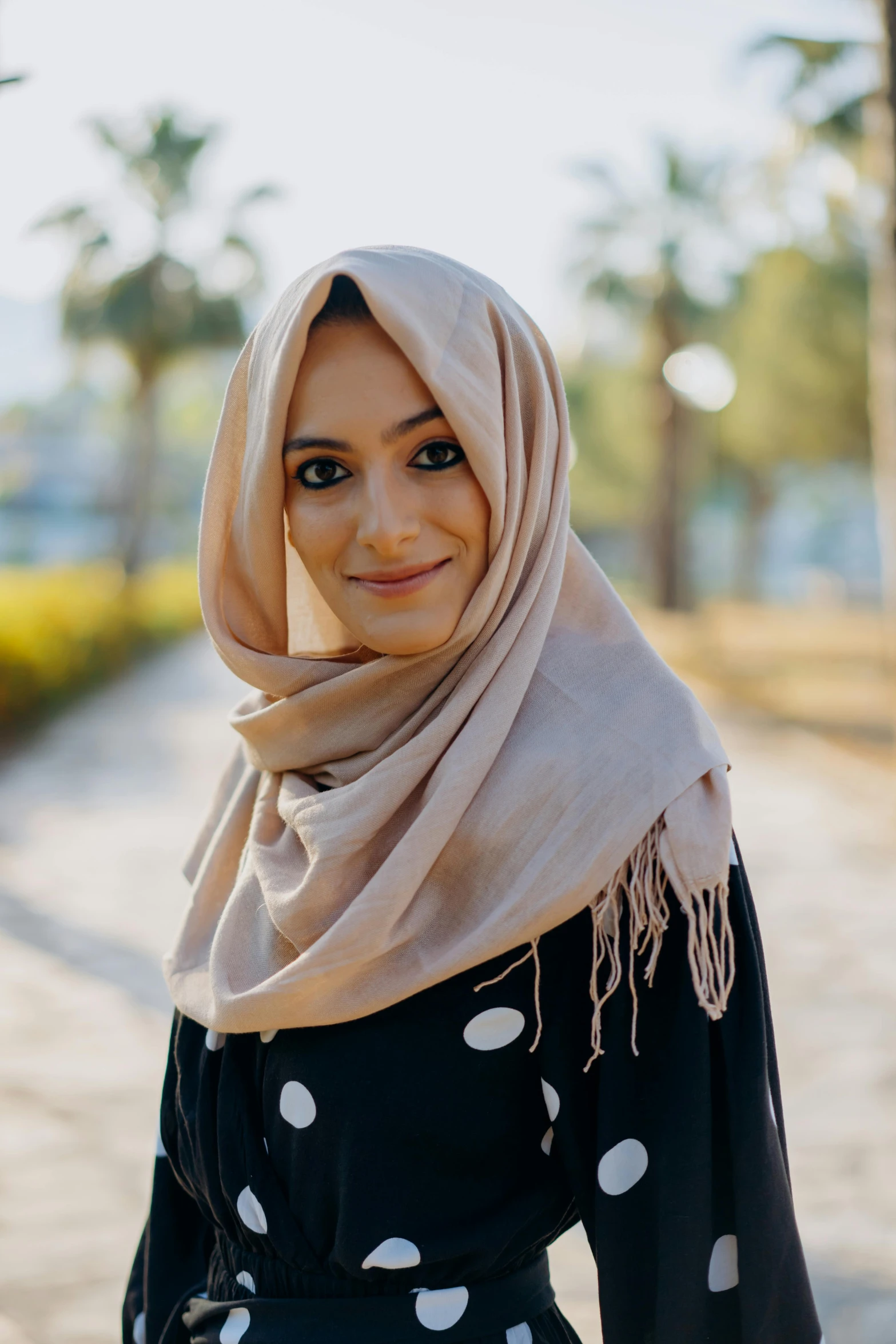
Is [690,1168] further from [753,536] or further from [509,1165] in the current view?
[753,536]

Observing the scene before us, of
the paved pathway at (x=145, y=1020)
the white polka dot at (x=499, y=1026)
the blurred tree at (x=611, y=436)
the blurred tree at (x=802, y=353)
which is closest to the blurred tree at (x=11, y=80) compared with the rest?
the white polka dot at (x=499, y=1026)

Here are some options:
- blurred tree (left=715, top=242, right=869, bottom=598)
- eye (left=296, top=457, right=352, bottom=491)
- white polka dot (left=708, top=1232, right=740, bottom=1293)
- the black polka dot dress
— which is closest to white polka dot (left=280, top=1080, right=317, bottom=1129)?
the black polka dot dress

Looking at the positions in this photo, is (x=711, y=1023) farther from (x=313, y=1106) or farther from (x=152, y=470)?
(x=152, y=470)

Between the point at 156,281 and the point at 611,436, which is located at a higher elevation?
the point at 611,436

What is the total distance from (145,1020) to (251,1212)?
11.8 feet

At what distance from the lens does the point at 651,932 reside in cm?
115

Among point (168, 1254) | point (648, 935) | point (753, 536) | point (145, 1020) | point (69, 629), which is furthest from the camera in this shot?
point (753, 536)

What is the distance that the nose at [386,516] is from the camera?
3.88ft

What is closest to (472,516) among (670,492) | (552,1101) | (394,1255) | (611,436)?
(552,1101)

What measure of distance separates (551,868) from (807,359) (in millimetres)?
18978

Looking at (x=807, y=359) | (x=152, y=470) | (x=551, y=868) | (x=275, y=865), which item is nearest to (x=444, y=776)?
(x=551, y=868)

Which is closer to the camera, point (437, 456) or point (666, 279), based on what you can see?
point (437, 456)

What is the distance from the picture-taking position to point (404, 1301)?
123cm

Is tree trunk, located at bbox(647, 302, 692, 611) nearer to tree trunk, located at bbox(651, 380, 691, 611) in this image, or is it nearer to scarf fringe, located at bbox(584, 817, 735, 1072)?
tree trunk, located at bbox(651, 380, 691, 611)
